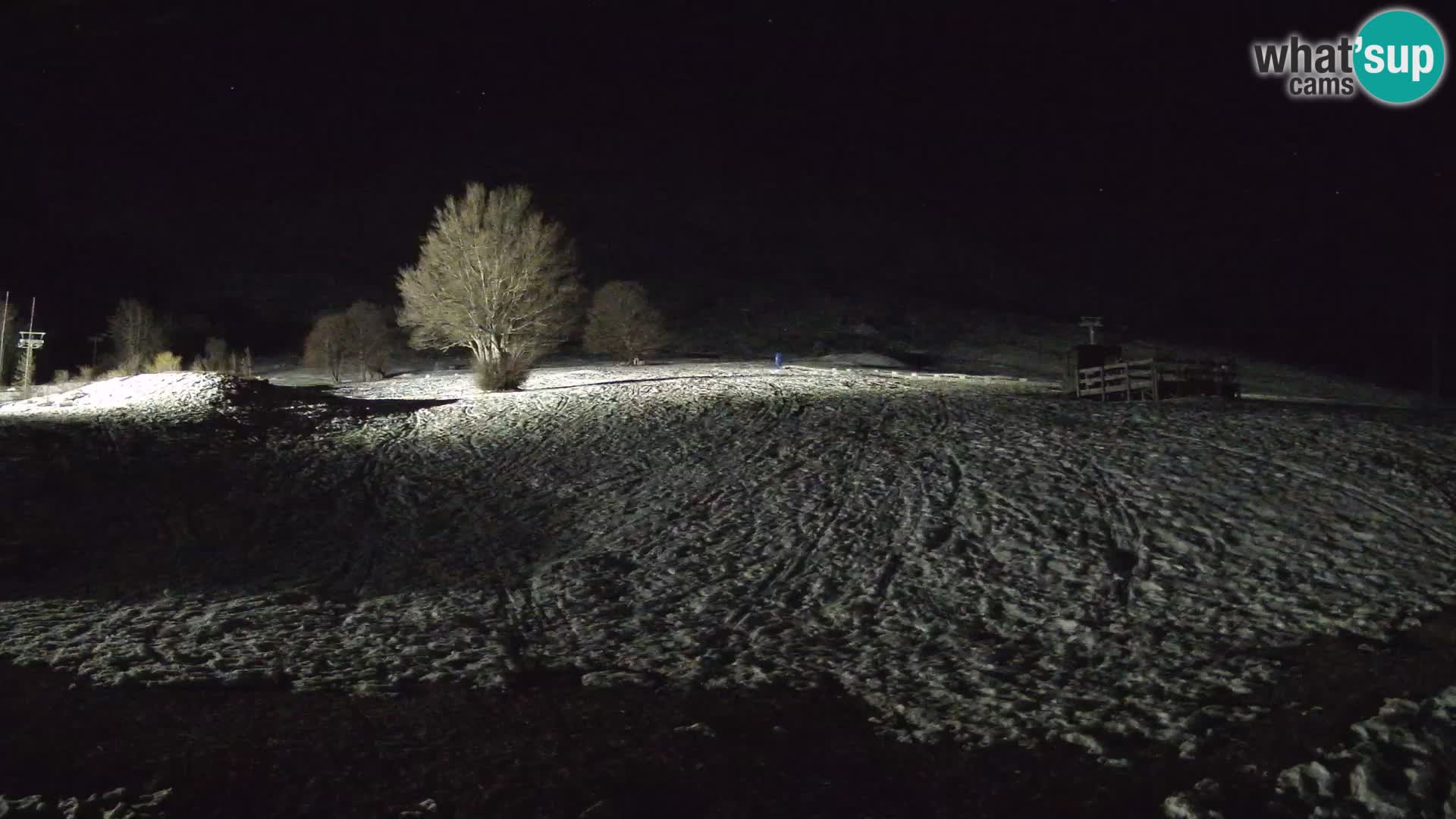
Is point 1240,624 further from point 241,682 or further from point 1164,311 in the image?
point 1164,311

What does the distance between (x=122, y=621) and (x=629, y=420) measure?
1791cm

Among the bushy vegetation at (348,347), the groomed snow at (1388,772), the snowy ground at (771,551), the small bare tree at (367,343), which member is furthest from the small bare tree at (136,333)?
the groomed snow at (1388,772)

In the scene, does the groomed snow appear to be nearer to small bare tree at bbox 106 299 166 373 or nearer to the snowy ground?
the snowy ground

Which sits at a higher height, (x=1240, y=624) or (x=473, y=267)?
(x=473, y=267)

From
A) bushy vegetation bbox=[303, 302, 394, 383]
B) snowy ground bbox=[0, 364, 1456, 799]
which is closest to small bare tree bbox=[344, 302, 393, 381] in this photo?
bushy vegetation bbox=[303, 302, 394, 383]

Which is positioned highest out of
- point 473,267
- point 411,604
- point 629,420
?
point 473,267

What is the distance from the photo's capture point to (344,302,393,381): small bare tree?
Result: 245 ft

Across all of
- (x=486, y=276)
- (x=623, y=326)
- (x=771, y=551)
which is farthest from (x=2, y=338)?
(x=771, y=551)

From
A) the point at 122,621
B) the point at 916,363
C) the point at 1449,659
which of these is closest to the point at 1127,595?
the point at 1449,659

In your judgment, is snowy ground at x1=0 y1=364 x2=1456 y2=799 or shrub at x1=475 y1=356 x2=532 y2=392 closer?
snowy ground at x1=0 y1=364 x2=1456 y2=799

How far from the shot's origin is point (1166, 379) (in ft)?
105

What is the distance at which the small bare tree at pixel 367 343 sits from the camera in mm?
74750

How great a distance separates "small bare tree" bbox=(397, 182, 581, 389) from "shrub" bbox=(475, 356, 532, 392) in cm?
52

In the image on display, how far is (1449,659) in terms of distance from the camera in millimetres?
9297
